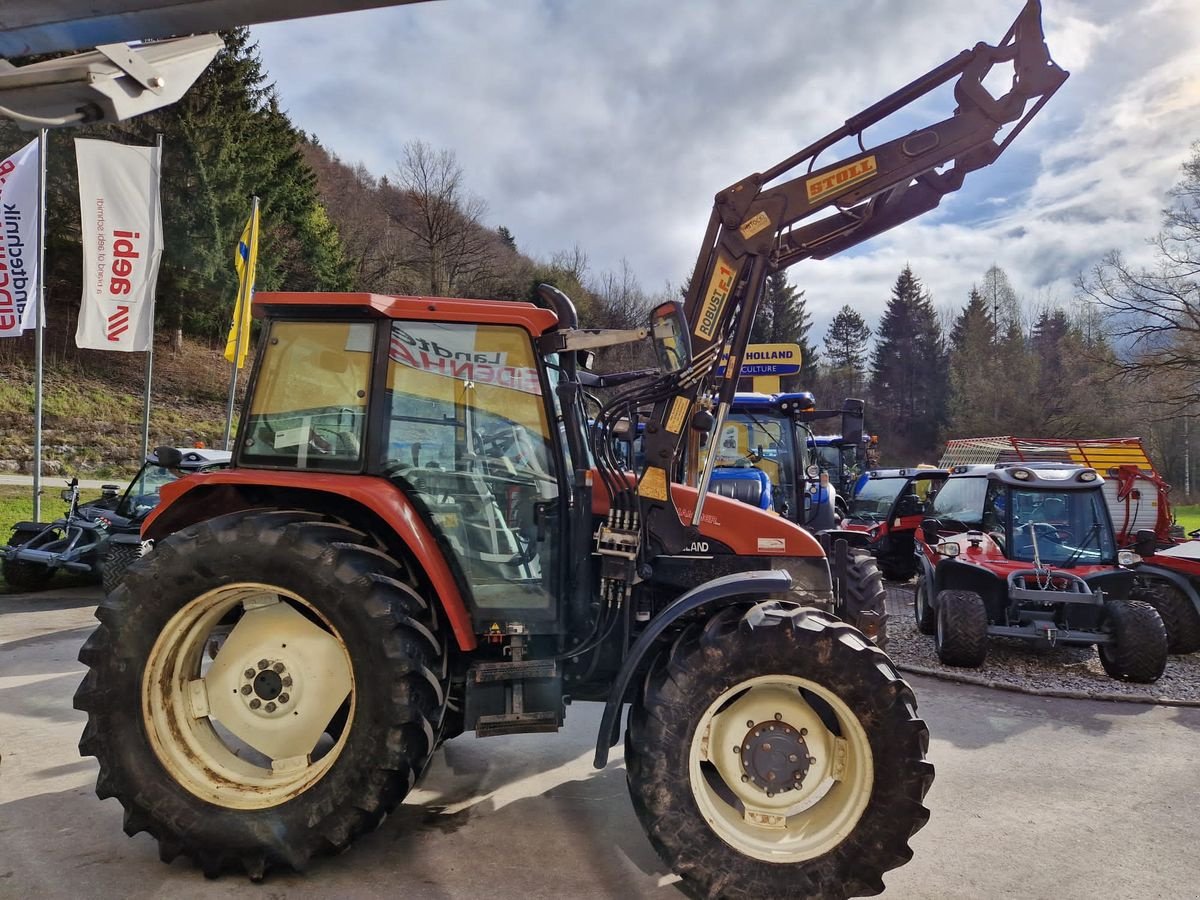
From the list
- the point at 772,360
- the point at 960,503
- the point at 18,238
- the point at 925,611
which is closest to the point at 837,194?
the point at 925,611

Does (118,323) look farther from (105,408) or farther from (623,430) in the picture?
(105,408)

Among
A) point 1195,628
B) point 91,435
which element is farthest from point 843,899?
point 91,435

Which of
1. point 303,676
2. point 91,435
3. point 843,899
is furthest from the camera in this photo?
point 91,435

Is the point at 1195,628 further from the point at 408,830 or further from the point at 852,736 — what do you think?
the point at 408,830

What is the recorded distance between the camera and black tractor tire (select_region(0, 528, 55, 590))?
891 centimetres

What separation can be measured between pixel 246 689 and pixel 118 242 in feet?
31.5

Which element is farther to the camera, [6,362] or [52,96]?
[6,362]

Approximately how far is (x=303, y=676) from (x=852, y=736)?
223 cm

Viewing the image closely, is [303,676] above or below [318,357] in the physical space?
below

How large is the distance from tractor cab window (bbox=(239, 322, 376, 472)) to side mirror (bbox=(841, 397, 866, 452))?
7344 mm

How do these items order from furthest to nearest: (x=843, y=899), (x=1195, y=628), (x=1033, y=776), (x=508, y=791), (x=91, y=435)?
(x=91, y=435), (x=1195, y=628), (x=1033, y=776), (x=508, y=791), (x=843, y=899)

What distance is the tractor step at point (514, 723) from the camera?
120 inches

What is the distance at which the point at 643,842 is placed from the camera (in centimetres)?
318

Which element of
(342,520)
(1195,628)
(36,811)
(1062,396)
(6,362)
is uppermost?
(1062,396)
